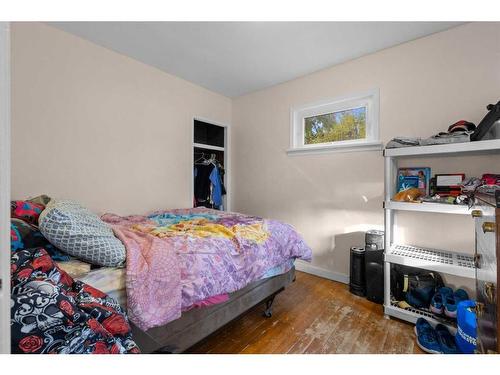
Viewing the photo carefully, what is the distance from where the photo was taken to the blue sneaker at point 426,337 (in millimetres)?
1391

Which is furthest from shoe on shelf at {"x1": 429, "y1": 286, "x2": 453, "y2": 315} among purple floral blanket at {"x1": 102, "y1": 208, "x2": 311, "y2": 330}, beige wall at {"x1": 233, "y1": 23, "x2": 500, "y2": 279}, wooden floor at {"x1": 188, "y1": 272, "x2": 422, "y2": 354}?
purple floral blanket at {"x1": 102, "y1": 208, "x2": 311, "y2": 330}

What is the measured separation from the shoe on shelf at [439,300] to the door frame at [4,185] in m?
2.31

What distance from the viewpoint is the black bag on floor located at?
1747 millimetres

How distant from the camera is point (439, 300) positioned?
1.66 meters

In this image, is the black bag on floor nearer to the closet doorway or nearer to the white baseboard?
the white baseboard

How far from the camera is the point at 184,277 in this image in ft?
3.83

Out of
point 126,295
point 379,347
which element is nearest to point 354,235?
point 379,347

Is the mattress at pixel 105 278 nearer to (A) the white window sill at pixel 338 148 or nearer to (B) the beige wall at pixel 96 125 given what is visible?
(B) the beige wall at pixel 96 125

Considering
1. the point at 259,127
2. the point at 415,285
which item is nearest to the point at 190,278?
the point at 415,285

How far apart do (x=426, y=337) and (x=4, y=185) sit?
2.22 meters

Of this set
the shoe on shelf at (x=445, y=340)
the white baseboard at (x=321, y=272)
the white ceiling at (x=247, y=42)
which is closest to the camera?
the shoe on shelf at (x=445, y=340)

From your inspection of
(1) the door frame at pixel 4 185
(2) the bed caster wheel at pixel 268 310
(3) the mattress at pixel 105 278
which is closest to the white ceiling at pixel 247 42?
(1) the door frame at pixel 4 185

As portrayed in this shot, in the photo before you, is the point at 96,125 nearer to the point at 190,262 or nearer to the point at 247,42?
the point at 247,42

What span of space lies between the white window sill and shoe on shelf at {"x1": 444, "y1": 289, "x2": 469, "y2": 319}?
1.39 meters
